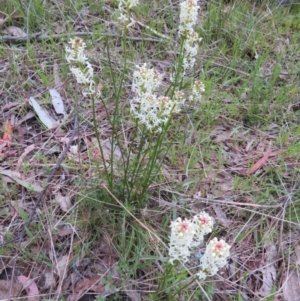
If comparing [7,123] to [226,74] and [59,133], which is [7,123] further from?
[226,74]

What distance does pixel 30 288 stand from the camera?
198cm

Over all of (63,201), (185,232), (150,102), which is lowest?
(63,201)

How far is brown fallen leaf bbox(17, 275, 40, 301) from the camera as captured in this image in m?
1.95

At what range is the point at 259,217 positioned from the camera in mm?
2330

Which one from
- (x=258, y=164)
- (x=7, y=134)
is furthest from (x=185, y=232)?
(x=7, y=134)

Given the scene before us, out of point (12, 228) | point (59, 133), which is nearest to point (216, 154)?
point (59, 133)

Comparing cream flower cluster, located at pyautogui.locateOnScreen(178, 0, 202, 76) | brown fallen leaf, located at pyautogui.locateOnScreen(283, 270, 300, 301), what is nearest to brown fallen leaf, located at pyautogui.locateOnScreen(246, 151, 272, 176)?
brown fallen leaf, located at pyautogui.locateOnScreen(283, 270, 300, 301)

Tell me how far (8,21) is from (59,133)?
4.03ft

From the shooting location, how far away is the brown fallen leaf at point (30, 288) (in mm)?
1950

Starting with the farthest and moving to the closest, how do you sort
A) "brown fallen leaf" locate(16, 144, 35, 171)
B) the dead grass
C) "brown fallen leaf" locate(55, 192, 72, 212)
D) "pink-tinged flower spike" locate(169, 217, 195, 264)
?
"brown fallen leaf" locate(16, 144, 35, 171) < "brown fallen leaf" locate(55, 192, 72, 212) < the dead grass < "pink-tinged flower spike" locate(169, 217, 195, 264)

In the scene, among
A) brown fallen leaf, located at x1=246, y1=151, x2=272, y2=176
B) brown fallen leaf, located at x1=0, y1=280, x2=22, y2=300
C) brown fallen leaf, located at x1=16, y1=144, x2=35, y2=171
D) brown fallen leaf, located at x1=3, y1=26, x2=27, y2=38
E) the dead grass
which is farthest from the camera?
brown fallen leaf, located at x1=3, y1=26, x2=27, y2=38

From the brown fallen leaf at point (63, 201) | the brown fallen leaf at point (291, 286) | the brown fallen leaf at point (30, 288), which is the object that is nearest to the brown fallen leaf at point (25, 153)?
the brown fallen leaf at point (63, 201)

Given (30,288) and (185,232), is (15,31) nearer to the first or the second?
(30,288)

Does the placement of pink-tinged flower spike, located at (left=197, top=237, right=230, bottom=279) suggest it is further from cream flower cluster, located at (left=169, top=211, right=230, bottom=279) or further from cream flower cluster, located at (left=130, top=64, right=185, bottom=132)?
cream flower cluster, located at (left=130, top=64, right=185, bottom=132)
